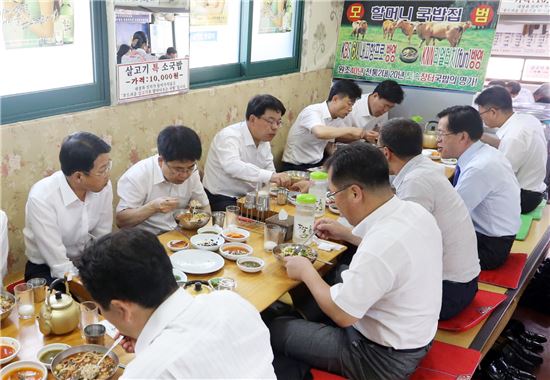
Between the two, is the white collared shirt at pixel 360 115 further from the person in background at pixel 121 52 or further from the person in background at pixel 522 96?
the person in background at pixel 121 52

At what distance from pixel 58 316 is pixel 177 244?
89cm

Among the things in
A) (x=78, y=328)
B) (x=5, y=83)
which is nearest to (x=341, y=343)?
(x=78, y=328)

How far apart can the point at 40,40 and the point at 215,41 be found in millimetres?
1762

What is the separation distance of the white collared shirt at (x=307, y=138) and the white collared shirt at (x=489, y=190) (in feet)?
5.44

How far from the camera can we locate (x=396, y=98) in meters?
4.92

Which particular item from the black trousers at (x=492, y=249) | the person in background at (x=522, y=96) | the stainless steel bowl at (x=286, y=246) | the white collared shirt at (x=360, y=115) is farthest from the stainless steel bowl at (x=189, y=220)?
the person in background at (x=522, y=96)

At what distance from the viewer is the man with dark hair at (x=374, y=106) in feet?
16.0

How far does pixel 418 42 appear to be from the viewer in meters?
5.35

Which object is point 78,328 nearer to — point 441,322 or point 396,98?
point 441,322

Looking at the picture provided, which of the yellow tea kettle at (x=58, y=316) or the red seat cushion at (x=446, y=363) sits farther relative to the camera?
the red seat cushion at (x=446, y=363)

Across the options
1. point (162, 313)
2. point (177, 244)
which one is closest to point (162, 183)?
point (177, 244)

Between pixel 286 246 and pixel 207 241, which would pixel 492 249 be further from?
pixel 207 241

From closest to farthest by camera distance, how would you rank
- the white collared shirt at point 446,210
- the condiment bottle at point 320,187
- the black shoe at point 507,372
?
the white collared shirt at point 446,210 → the black shoe at point 507,372 → the condiment bottle at point 320,187

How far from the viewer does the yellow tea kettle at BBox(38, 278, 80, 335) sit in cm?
168
